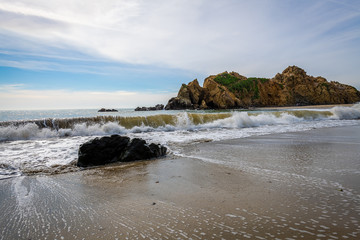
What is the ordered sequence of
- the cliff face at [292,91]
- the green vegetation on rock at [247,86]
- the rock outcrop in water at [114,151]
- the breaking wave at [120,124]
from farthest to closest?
the green vegetation on rock at [247,86] < the cliff face at [292,91] < the breaking wave at [120,124] < the rock outcrop in water at [114,151]

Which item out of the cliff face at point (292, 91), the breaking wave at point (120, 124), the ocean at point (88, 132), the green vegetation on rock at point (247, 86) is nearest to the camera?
the ocean at point (88, 132)

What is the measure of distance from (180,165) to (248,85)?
78909 millimetres

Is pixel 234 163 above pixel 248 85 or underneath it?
underneath

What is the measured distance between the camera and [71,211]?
2.44 m

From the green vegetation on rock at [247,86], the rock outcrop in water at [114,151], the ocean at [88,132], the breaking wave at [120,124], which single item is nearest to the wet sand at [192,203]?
the rock outcrop in water at [114,151]

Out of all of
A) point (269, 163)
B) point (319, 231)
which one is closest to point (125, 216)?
point (319, 231)

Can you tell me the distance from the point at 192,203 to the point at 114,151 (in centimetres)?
354

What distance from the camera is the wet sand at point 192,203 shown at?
1.90 meters

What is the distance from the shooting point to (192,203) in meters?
2.53

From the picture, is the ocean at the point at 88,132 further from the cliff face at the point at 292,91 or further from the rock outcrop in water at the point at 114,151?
the cliff face at the point at 292,91

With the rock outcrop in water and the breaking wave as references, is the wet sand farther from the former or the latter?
the breaking wave

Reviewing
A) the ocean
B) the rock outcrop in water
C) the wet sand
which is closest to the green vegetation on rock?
the ocean

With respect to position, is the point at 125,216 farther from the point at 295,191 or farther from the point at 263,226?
the point at 295,191

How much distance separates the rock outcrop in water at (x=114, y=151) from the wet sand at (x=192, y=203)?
767 mm
